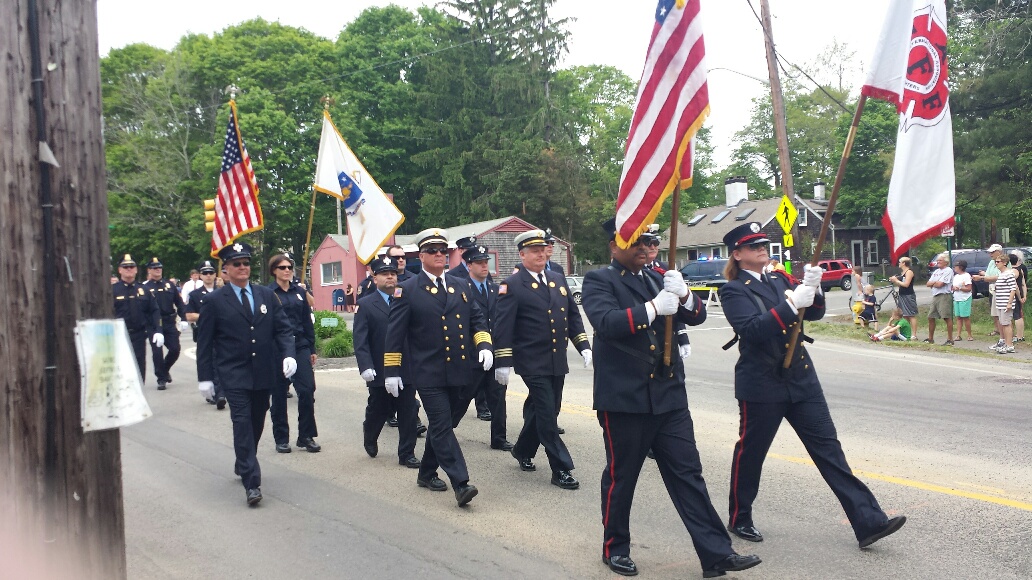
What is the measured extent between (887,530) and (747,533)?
82 centimetres

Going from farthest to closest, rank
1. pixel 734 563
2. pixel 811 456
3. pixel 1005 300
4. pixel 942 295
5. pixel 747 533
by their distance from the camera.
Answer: pixel 942 295 < pixel 1005 300 < pixel 747 533 < pixel 811 456 < pixel 734 563

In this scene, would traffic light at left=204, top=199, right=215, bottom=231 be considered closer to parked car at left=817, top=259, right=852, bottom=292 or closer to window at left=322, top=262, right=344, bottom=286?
window at left=322, top=262, right=344, bottom=286

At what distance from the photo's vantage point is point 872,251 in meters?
60.0

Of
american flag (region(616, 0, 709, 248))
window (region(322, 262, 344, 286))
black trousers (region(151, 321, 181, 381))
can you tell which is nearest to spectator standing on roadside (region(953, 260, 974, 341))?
american flag (region(616, 0, 709, 248))

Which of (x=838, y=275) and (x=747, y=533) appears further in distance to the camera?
(x=838, y=275)

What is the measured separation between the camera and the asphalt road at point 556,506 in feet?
16.4

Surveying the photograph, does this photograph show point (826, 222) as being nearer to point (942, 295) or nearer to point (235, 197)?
point (235, 197)

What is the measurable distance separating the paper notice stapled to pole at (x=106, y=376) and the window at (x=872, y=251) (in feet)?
205

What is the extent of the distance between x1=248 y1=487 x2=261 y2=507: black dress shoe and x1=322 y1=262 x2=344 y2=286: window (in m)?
37.6

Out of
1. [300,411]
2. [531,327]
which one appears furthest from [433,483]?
[300,411]

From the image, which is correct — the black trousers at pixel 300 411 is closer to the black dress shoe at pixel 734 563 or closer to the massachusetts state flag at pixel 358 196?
the massachusetts state flag at pixel 358 196

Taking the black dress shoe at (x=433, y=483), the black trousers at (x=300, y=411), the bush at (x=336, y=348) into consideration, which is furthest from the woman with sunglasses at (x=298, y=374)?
the bush at (x=336, y=348)

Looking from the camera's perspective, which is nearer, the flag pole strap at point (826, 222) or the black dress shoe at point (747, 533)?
the flag pole strap at point (826, 222)

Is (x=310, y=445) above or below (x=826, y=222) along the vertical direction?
below
